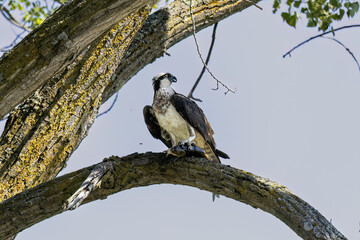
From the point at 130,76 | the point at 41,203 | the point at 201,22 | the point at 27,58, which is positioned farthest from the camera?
the point at 201,22

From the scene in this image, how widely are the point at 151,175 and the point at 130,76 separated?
103 centimetres

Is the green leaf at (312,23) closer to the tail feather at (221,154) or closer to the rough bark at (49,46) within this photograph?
the tail feather at (221,154)

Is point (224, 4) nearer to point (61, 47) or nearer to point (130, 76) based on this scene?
point (130, 76)

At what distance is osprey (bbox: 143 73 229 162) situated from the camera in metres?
5.79

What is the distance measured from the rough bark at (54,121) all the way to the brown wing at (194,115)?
162cm

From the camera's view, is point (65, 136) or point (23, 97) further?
point (65, 136)

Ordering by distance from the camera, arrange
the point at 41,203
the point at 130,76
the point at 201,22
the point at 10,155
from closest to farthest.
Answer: the point at 41,203 < the point at 10,155 < the point at 130,76 < the point at 201,22

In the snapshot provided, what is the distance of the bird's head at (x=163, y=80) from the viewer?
6.43m

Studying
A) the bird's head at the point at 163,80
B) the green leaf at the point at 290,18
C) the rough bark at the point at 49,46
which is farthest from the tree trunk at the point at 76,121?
the bird's head at the point at 163,80

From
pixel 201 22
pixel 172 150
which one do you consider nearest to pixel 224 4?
pixel 201 22

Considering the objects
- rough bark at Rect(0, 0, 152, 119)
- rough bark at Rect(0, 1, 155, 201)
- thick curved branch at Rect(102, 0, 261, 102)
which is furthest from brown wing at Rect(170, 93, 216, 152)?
rough bark at Rect(0, 0, 152, 119)

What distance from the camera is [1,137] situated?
3898 millimetres

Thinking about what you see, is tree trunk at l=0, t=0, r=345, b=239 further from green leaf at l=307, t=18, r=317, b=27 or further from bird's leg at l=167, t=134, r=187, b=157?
green leaf at l=307, t=18, r=317, b=27

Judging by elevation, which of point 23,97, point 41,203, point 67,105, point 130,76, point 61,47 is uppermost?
point 130,76
